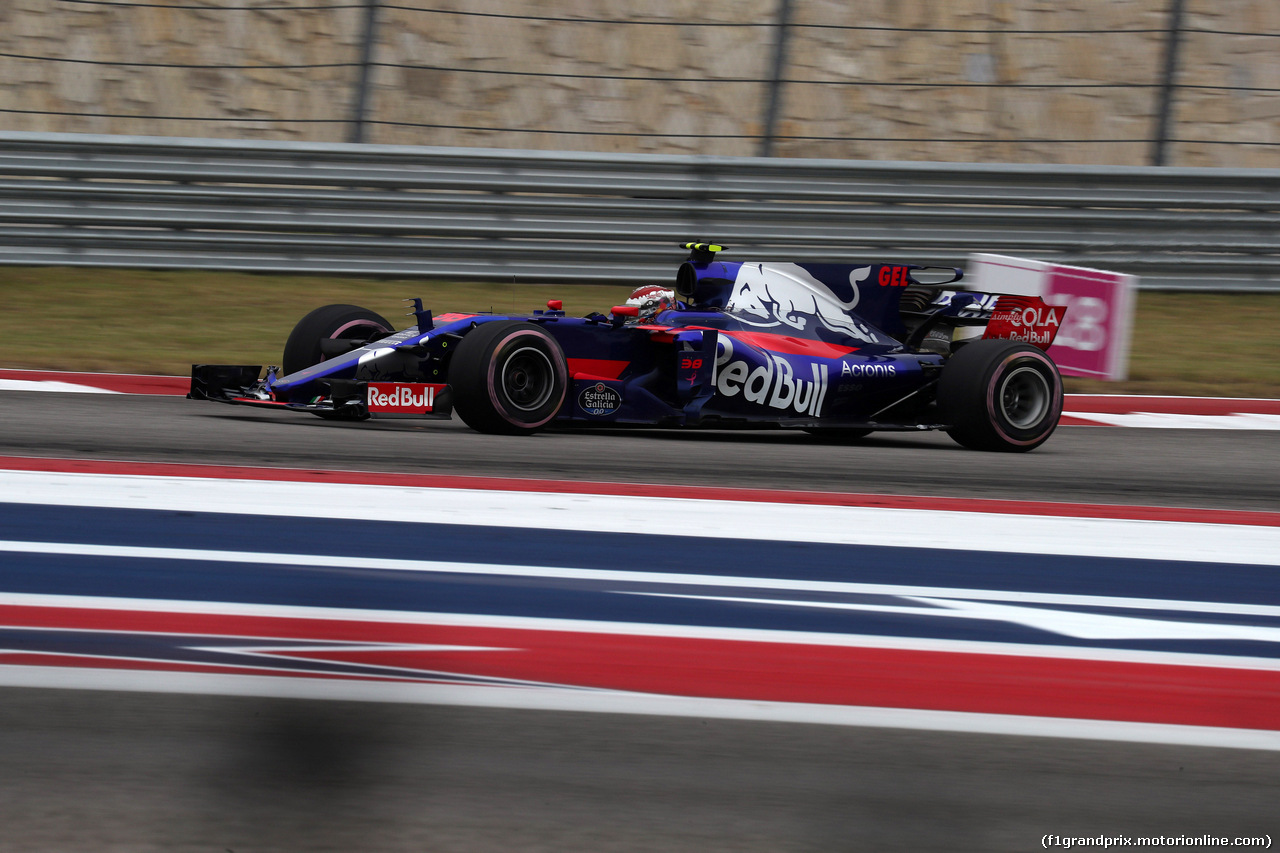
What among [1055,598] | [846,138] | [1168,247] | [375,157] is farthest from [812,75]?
[1055,598]

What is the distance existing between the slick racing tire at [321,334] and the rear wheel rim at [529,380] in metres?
0.94

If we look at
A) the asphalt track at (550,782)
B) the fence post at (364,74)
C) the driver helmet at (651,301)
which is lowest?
the asphalt track at (550,782)

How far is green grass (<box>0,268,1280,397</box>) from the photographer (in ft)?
31.8

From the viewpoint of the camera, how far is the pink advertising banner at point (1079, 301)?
26.6 feet

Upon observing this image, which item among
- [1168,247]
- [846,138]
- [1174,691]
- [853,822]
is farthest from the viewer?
[846,138]

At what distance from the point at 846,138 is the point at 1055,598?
37.8 feet

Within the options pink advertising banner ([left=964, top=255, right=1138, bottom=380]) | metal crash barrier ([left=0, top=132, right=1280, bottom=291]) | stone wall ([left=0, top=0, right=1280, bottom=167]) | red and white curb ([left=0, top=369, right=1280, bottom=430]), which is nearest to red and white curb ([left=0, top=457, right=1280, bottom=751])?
pink advertising banner ([left=964, top=255, right=1138, bottom=380])

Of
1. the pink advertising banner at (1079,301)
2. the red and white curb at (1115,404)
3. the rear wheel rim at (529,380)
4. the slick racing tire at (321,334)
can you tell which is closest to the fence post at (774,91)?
the red and white curb at (1115,404)

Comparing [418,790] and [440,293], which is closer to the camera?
[418,790]

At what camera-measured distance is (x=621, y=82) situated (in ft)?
50.2

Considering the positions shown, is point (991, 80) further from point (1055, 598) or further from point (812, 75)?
point (1055, 598)

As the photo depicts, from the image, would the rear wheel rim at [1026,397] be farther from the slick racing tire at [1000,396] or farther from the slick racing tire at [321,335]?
the slick racing tire at [321,335]

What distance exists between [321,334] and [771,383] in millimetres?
2381

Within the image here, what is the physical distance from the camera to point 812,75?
15.5m
